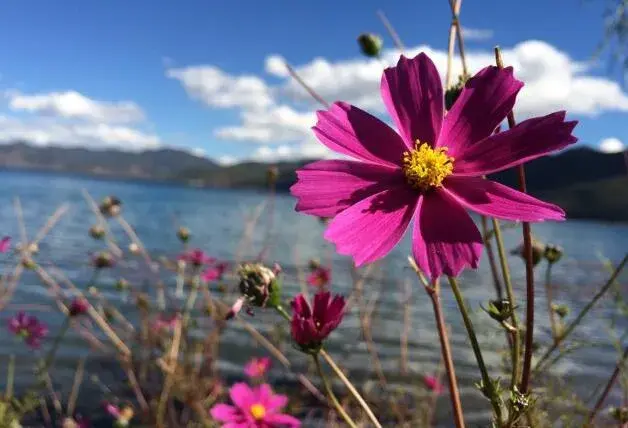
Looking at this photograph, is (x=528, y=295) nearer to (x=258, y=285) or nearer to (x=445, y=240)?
(x=445, y=240)

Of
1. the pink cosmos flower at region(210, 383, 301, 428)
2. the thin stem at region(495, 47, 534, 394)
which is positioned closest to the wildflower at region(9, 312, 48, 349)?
the pink cosmos flower at region(210, 383, 301, 428)

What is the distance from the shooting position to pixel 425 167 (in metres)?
0.55

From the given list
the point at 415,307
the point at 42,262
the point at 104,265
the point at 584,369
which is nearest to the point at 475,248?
the point at 104,265

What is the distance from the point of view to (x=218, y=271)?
3.06 meters

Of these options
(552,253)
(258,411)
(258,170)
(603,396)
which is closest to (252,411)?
(258,411)

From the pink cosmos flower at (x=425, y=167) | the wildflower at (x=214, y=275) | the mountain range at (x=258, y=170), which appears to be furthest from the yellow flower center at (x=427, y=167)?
the wildflower at (x=214, y=275)

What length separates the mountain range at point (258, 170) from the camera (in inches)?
2653

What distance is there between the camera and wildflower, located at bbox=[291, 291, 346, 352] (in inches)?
24.4

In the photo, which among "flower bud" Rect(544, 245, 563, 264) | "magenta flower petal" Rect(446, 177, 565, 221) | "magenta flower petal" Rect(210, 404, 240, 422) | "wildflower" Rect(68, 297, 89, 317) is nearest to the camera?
"magenta flower petal" Rect(446, 177, 565, 221)

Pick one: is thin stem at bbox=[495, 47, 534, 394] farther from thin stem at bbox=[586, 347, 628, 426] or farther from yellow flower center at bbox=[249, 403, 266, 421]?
yellow flower center at bbox=[249, 403, 266, 421]

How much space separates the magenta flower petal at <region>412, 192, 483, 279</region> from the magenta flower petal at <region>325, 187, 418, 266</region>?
17mm

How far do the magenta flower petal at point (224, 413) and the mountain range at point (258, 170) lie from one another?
1.00 meters

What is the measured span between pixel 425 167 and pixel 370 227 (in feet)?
0.29

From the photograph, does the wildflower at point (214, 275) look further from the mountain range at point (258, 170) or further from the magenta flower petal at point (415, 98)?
the magenta flower petal at point (415, 98)
